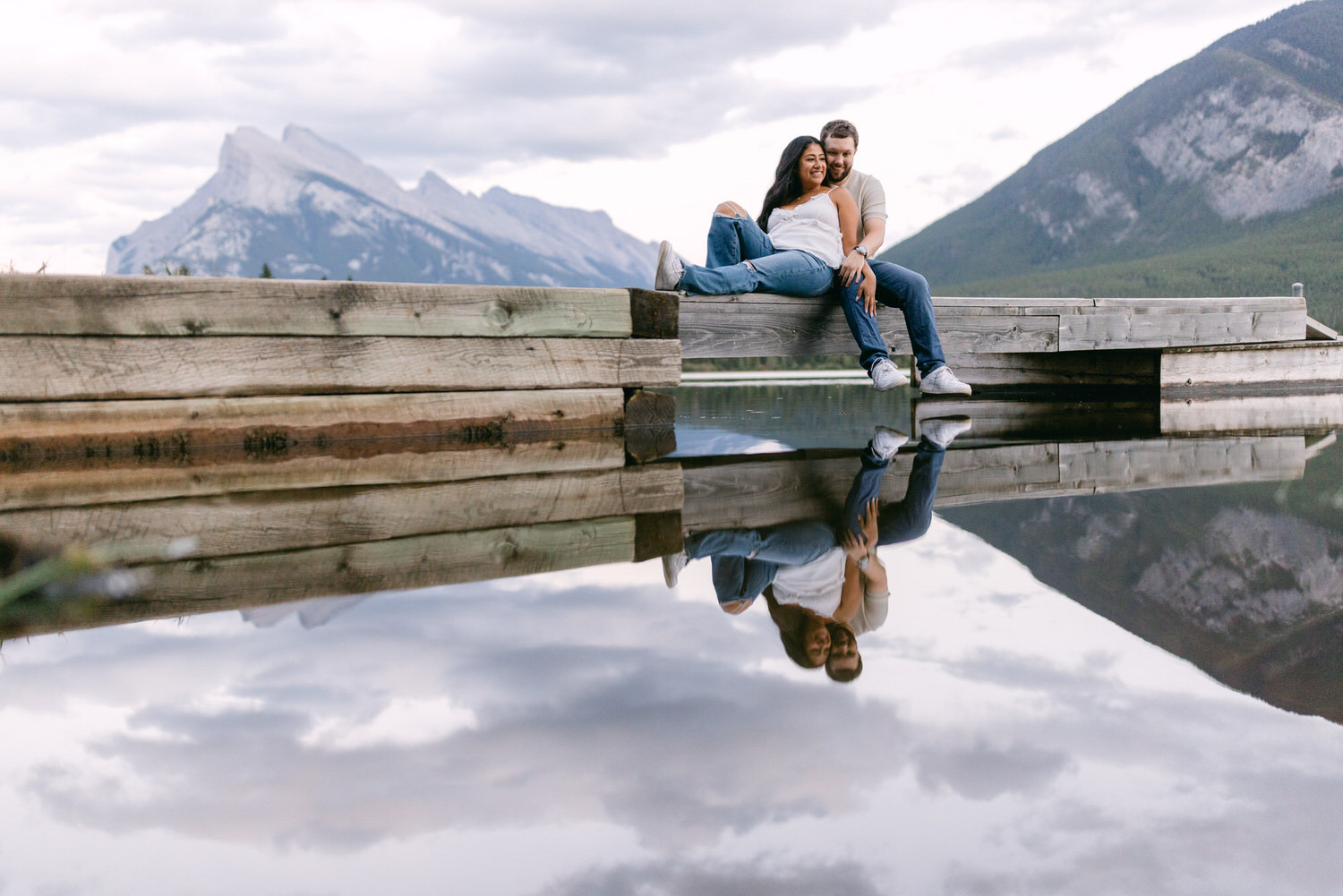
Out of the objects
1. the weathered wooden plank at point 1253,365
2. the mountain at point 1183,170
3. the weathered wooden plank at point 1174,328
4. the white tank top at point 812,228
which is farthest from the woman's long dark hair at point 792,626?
the mountain at point 1183,170

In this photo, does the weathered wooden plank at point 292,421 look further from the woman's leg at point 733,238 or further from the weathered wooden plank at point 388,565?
the weathered wooden plank at point 388,565

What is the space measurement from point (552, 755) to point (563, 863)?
22cm

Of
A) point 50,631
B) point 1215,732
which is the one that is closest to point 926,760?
point 1215,732

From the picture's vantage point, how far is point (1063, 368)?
26.7 feet

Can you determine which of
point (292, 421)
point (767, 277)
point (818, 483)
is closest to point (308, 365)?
point (292, 421)

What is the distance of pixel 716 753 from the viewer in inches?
42.3

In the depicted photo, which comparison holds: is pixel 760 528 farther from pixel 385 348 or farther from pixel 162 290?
pixel 162 290

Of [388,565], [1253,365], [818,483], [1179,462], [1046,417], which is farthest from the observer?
[1253,365]

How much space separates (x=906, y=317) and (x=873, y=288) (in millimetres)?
258

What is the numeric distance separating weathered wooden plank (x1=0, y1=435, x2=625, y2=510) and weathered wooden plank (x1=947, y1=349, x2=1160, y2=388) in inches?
198

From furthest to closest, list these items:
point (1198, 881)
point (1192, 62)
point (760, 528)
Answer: point (1192, 62)
point (760, 528)
point (1198, 881)

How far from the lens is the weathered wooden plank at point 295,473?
282 cm

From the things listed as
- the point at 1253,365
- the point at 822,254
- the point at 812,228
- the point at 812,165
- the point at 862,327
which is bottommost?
the point at 1253,365

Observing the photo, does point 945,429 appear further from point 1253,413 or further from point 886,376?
point 1253,413
